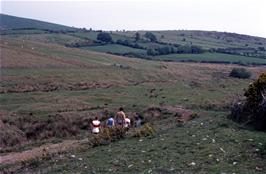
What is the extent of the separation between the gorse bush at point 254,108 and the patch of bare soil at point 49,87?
3345 centimetres

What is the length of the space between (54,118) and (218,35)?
161 meters

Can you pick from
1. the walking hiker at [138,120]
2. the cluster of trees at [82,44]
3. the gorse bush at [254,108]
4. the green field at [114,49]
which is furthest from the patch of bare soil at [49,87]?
the cluster of trees at [82,44]

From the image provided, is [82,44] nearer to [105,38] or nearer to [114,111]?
[105,38]

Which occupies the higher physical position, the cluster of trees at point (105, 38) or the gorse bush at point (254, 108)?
the gorse bush at point (254, 108)

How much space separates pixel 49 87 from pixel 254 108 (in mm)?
38657

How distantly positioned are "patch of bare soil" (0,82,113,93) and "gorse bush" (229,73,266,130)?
3345 centimetres

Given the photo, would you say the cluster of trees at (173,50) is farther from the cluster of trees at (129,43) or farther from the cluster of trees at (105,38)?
the cluster of trees at (105,38)

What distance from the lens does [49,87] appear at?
194 ft

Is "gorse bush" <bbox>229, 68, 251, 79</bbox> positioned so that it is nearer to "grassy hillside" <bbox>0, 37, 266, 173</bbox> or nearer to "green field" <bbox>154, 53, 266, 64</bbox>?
"grassy hillside" <bbox>0, 37, 266, 173</bbox>

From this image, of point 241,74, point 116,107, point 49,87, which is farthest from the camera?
point 241,74

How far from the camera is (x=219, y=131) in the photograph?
21.5 metres

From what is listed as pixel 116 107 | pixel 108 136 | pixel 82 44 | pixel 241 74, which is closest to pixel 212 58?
pixel 241 74

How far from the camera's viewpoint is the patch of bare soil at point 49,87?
179 feet

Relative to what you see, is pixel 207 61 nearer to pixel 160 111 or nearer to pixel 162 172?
pixel 160 111
